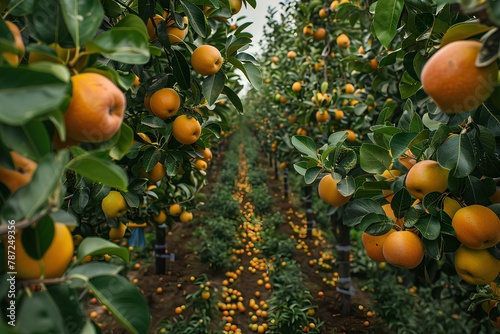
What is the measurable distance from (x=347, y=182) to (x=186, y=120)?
826 millimetres

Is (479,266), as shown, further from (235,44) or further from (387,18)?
(235,44)

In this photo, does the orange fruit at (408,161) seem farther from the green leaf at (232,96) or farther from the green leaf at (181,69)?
the green leaf at (181,69)

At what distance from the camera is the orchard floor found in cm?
381

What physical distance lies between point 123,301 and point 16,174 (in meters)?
0.33

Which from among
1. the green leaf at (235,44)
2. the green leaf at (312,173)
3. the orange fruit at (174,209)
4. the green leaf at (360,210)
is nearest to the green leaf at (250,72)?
the green leaf at (235,44)

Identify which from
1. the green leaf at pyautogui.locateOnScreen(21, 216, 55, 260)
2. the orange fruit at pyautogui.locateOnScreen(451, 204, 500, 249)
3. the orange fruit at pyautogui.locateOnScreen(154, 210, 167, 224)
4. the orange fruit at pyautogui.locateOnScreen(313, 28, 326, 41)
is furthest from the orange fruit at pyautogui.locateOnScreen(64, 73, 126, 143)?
the orange fruit at pyautogui.locateOnScreen(313, 28, 326, 41)

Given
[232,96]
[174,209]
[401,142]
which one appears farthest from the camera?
[174,209]

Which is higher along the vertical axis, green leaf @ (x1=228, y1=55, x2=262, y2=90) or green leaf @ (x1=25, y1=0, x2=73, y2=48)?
green leaf @ (x1=25, y1=0, x2=73, y2=48)

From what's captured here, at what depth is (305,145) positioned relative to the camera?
156cm

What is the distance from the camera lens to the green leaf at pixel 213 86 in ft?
5.00

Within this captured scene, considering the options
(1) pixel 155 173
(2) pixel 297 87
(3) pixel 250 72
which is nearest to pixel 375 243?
(3) pixel 250 72

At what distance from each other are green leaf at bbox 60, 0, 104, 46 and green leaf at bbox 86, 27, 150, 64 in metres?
0.02

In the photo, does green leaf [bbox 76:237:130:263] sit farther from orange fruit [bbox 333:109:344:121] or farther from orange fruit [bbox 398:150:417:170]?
orange fruit [bbox 333:109:344:121]

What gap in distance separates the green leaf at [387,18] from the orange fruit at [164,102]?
0.94 meters
